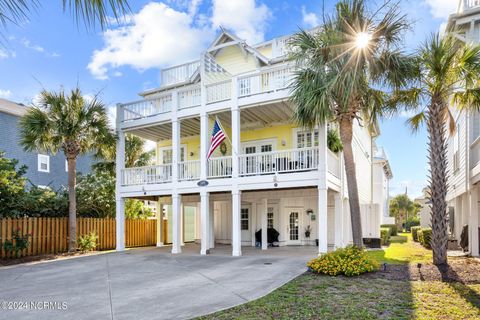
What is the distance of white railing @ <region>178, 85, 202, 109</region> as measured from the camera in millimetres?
16688

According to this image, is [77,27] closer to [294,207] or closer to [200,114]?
[200,114]

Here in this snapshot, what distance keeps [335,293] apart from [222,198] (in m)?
10.9

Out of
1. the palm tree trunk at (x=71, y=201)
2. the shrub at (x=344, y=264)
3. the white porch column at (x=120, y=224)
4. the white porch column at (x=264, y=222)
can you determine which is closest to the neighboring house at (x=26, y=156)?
the palm tree trunk at (x=71, y=201)

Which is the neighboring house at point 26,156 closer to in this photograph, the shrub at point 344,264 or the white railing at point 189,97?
the white railing at point 189,97

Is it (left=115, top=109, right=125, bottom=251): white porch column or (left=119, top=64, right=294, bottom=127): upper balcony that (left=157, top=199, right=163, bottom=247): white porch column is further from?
(left=119, top=64, right=294, bottom=127): upper balcony

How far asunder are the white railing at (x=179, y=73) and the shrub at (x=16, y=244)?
10.8m

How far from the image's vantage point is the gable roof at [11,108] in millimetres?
22391

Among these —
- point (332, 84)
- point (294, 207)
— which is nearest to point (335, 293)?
point (332, 84)

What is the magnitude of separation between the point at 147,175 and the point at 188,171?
2.22 m

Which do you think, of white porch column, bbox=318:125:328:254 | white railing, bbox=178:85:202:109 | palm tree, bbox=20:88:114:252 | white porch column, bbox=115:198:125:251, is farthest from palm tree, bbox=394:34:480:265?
white porch column, bbox=115:198:125:251

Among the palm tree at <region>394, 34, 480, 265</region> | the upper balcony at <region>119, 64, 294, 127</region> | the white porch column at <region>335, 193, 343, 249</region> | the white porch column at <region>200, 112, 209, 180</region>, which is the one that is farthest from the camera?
the white porch column at <region>335, 193, 343, 249</region>

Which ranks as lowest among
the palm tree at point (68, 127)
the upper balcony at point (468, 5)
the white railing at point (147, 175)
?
the white railing at point (147, 175)

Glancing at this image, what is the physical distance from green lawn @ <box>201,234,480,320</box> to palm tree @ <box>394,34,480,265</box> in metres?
2.96

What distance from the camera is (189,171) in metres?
16.8
